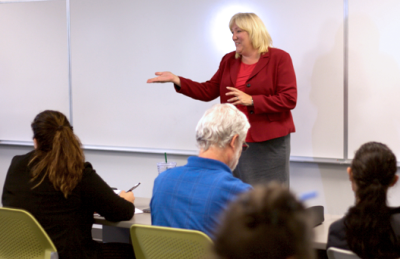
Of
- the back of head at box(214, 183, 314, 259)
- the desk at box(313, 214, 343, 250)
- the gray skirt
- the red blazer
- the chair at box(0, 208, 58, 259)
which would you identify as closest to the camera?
the back of head at box(214, 183, 314, 259)

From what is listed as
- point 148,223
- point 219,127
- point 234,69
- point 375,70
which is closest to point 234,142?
point 219,127

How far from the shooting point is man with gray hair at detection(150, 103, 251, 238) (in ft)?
4.60

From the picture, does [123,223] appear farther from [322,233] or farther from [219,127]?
[322,233]

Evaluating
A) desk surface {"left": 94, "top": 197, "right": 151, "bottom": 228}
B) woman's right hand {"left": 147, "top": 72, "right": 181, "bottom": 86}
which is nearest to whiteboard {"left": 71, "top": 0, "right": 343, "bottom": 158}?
woman's right hand {"left": 147, "top": 72, "right": 181, "bottom": 86}

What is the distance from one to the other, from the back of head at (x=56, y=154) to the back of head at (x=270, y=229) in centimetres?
138

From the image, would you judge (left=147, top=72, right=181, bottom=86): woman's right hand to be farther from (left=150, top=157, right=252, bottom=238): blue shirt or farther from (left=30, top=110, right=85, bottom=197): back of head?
(left=150, top=157, right=252, bottom=238): blue shirt

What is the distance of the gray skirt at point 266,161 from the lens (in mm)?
2658

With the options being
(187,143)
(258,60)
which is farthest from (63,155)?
(187,143)

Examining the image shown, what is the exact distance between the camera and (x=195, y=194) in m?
1.43

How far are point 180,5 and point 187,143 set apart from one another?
1104 millimetres

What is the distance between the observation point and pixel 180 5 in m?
3.44

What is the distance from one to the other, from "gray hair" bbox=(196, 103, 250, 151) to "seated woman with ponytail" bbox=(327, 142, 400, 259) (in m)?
0.45

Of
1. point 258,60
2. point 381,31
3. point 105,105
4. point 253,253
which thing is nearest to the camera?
point 253,253

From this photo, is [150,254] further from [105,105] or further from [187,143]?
[105,105]
